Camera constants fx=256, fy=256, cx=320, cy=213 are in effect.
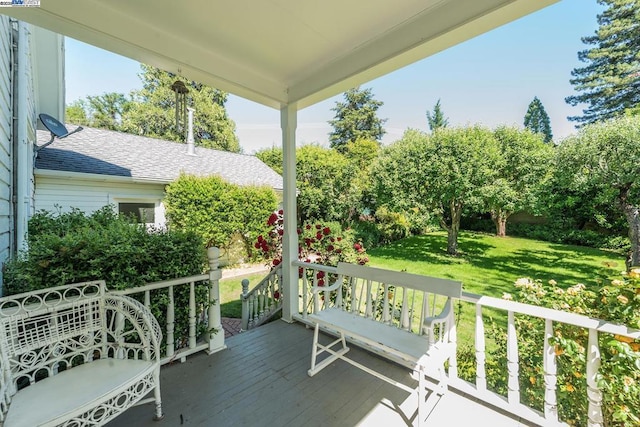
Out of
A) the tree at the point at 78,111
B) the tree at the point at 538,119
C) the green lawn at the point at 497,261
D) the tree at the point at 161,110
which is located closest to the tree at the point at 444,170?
the green lawn at the point at 497,261

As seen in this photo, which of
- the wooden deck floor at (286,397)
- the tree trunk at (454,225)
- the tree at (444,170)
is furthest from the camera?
the tree trunk at (454,225)

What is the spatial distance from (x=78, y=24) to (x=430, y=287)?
10.1ft

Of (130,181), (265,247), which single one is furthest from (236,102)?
(265,247)

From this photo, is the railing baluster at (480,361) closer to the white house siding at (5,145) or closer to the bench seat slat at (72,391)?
the bench seat slat at (72,391)

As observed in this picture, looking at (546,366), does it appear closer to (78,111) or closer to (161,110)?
(161,110)

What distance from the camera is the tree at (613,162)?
15.0 ft

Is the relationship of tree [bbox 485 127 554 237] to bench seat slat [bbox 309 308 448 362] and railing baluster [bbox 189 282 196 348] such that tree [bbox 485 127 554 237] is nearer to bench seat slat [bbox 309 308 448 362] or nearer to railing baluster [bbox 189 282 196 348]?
bench seat slat [bbox 309 308 448 362]

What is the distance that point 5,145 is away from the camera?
251 centimetres

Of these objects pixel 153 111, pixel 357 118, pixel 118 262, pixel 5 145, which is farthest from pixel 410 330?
pixel 357 118

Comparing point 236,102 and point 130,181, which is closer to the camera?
point 130,181

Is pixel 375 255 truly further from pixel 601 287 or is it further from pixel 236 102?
pixel 236 102

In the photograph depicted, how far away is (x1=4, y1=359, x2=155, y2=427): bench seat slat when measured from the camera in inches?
45.2

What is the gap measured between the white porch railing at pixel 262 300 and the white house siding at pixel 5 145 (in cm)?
248

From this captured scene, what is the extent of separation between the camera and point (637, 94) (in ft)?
33.8
